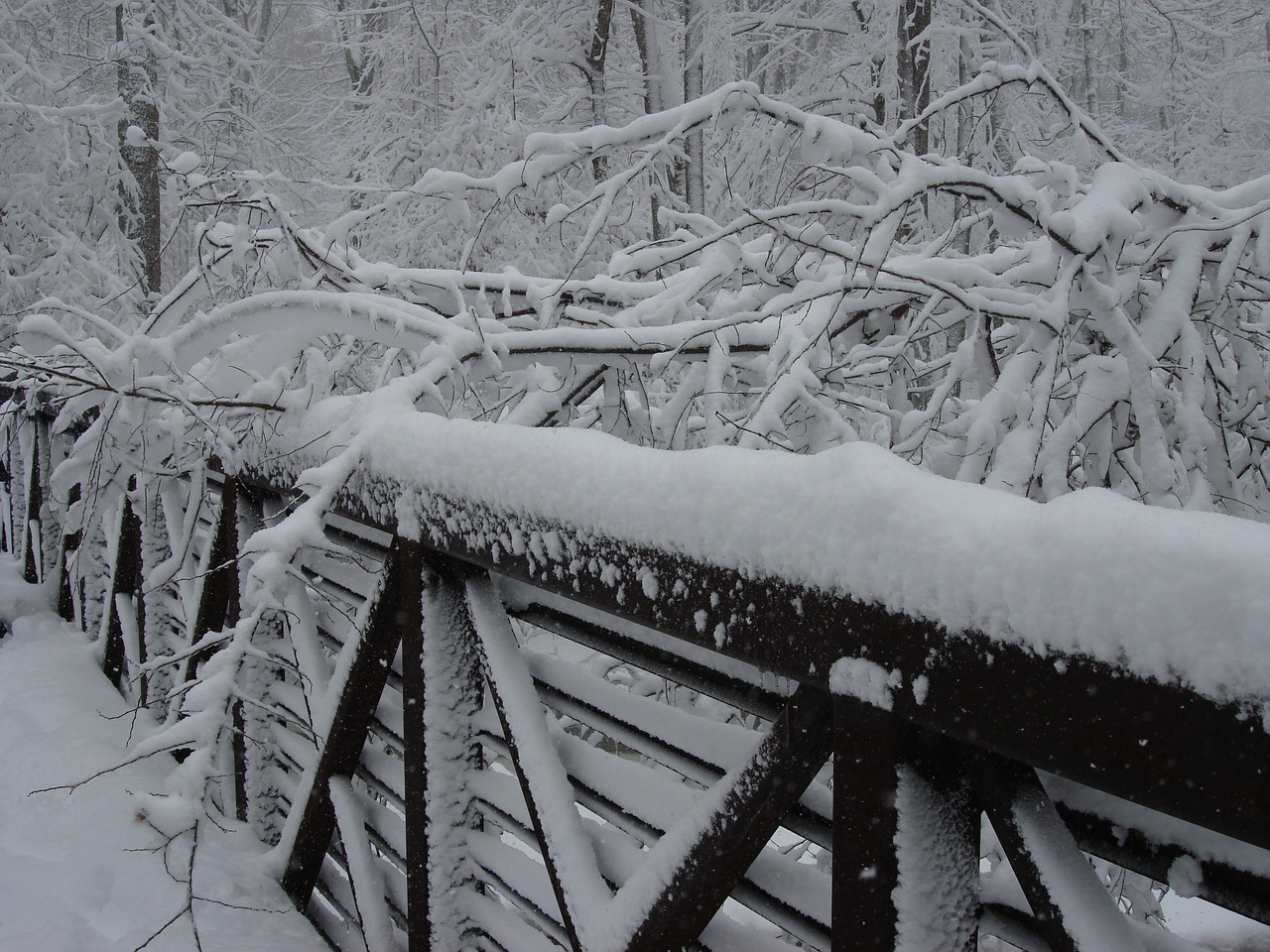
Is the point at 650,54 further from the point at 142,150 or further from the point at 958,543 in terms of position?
the point at 958,543

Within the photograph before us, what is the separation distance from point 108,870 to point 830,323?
2596mm

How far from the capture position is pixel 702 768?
127cm

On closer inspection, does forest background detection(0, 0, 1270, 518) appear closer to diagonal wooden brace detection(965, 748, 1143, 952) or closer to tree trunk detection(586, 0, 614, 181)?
tree trunk detection(586, 0, 614, 181)

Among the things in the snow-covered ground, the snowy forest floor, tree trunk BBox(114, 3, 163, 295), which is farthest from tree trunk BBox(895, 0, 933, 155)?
tree trunk BBox(114, 3, 163, 295)

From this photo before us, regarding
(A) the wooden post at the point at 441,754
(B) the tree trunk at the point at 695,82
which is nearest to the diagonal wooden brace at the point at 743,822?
(A) the wooden post at the point at 441,754

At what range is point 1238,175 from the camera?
50.1ft

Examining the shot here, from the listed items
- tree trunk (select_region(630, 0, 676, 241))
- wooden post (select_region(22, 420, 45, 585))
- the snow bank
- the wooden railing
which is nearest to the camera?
the snow bank

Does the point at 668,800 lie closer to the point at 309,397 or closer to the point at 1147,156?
the point at 309,397

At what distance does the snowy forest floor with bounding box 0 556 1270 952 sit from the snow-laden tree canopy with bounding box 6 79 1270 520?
1003 mm

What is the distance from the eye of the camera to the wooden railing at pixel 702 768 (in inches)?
28.0

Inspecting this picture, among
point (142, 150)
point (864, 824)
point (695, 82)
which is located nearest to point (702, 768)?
point (864, 824)

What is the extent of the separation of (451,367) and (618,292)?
3.74 feet

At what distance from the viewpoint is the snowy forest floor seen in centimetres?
203

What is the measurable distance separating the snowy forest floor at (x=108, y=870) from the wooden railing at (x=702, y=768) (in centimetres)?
20
